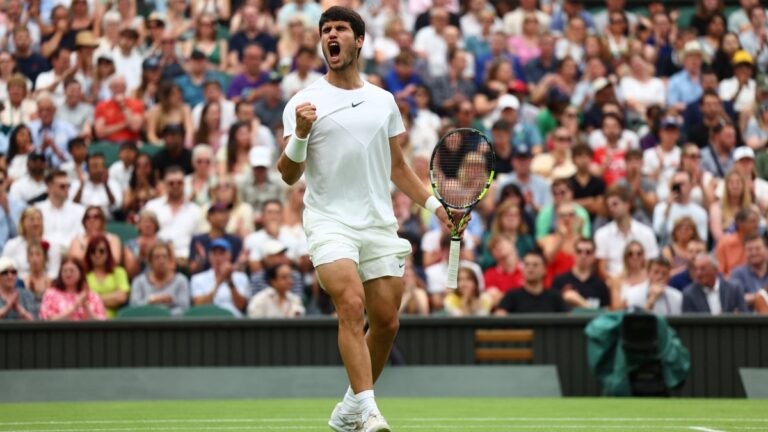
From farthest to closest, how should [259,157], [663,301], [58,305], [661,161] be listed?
[661,161]
[259,157]
[663,301]
[58,305]

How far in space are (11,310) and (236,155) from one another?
3341mm

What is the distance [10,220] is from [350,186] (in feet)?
27.3

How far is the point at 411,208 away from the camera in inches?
610

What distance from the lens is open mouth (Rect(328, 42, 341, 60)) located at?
23.8ft

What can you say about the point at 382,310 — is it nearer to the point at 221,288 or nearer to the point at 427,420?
the point at 427,420

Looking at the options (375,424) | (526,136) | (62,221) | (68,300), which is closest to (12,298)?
(68,300)

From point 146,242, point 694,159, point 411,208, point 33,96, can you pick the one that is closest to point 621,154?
point 694,159

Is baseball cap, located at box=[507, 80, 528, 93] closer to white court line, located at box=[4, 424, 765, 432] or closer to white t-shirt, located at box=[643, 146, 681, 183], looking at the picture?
white t-shirt, located at box=[643, 146, 681, 183]

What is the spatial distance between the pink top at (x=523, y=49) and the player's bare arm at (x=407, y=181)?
36.7 ft

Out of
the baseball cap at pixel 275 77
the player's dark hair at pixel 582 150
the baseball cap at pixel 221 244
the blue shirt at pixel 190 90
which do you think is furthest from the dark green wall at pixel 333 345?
the blue shirt at pixel 190 90

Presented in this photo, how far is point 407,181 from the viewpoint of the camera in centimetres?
768

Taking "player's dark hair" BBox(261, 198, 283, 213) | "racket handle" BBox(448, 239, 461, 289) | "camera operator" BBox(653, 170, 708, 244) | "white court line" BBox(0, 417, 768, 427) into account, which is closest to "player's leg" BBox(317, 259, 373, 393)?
"racket handle" BBox(448, 239, 461, 289)

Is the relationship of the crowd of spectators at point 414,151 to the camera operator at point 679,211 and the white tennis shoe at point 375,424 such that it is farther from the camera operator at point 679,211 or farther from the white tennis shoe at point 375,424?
the white tennis shoe at point 375,424

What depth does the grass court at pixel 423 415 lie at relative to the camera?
8.91m
